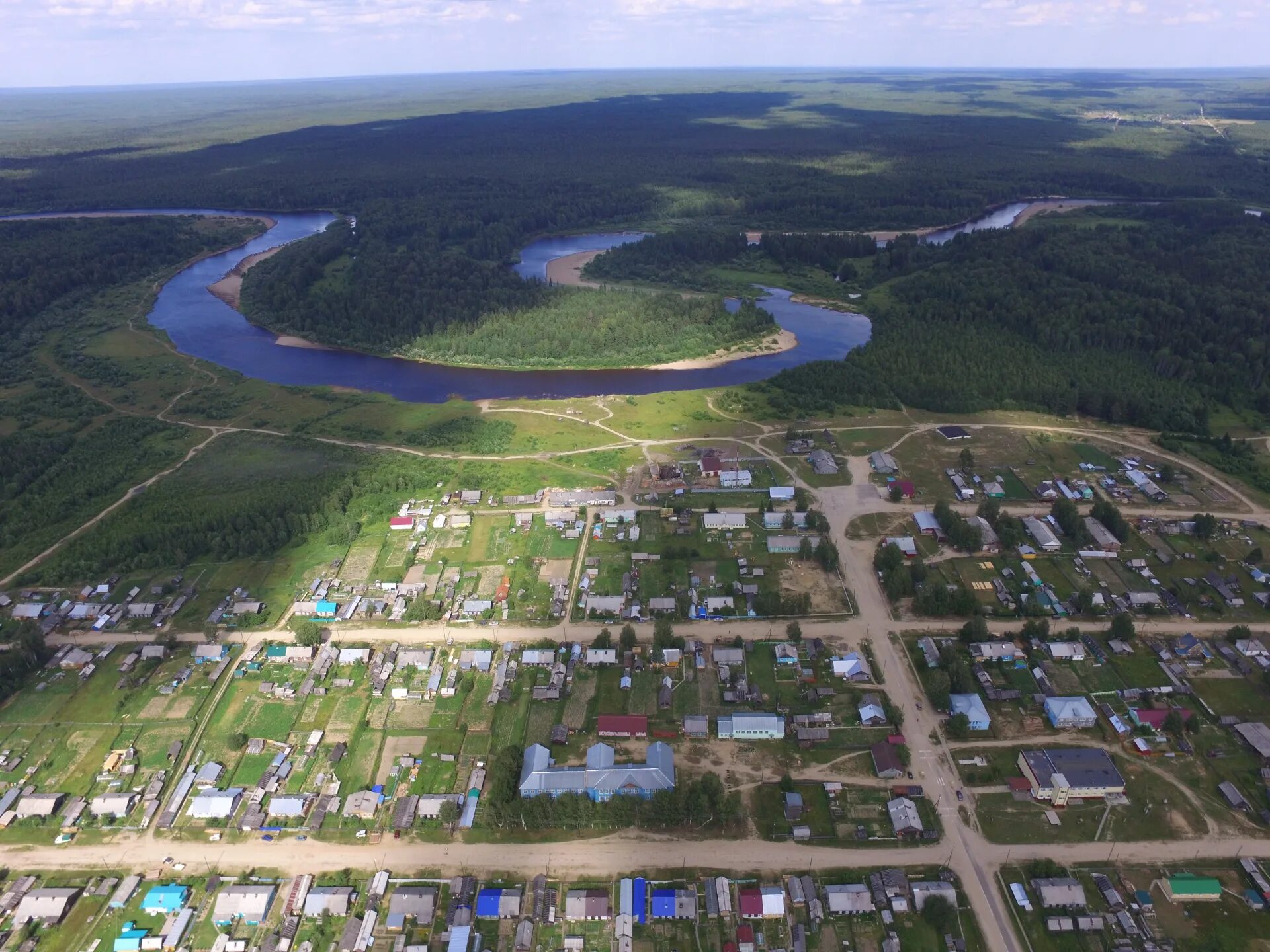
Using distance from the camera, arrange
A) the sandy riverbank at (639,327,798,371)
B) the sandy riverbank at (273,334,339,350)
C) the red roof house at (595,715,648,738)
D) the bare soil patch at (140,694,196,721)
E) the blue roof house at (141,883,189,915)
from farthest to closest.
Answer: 1. the sandy riverbank at (273,334,339,350)
2. the sandy riverbank at (639,327,798,371)
3. the bare soil patch at (140,694,196,721)
4. the red roof house at (595,715,648,738)
5. the blue roof house at (141,883,189,915)

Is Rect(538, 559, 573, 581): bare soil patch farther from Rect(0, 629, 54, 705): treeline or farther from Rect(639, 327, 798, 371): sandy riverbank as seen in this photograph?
Rect(639, 327, 798, 371): sandy riverbank

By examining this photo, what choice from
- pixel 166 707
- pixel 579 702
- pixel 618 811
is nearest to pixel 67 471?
pixel 166 707

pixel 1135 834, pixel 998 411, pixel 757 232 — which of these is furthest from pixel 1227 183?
pixel 1135 834

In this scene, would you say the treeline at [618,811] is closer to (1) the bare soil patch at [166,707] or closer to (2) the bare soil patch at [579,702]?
(2) the bare soil patch at [579,702]

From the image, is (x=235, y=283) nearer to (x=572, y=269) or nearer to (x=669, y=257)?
(x=572, y=269)

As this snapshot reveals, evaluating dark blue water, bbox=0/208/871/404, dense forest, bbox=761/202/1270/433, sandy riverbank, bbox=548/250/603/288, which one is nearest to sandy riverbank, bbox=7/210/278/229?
dark blue water, bbox=0/208/871/404

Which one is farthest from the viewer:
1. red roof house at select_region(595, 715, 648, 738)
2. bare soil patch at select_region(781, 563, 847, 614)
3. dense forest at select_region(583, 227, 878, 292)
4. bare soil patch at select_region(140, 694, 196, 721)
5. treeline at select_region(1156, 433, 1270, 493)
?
dense forest at select_region(583, 227, 878, 292)

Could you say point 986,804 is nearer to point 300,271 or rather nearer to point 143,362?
point 143,362

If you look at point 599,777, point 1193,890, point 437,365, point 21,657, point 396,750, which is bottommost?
point 1193,890
